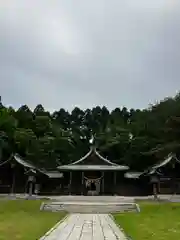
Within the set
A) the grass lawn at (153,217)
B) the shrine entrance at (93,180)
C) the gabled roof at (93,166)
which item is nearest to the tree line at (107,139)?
the gabled roof at (93,166)

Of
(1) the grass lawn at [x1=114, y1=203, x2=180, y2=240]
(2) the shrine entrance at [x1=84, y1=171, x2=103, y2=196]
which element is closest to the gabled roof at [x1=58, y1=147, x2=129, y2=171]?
(2) the shrine entrance at [x1=84, y1=171, x2=103, y2=196]

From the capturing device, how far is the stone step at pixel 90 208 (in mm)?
24922

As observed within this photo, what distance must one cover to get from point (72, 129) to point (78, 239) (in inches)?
2483

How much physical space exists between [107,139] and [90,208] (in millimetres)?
30743

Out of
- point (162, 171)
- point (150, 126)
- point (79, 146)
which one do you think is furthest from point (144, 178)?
point (79, 146)

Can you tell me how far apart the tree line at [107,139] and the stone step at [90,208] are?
1445 cm

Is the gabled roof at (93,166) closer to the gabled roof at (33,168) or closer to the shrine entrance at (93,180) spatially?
the shrine entrance at (93,180)

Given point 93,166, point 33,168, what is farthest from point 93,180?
point 33,168

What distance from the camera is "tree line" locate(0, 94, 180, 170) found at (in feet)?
153

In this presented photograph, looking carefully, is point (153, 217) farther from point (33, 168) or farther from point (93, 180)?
point (33, 168)

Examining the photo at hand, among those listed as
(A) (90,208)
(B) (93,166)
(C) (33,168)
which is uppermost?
(B) (93,166)

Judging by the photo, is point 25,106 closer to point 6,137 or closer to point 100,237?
point 6,137

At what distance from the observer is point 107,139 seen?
5609 centimetres

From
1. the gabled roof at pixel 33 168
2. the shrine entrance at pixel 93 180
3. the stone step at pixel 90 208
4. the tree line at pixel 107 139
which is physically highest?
the tree line at pixel 107 139
